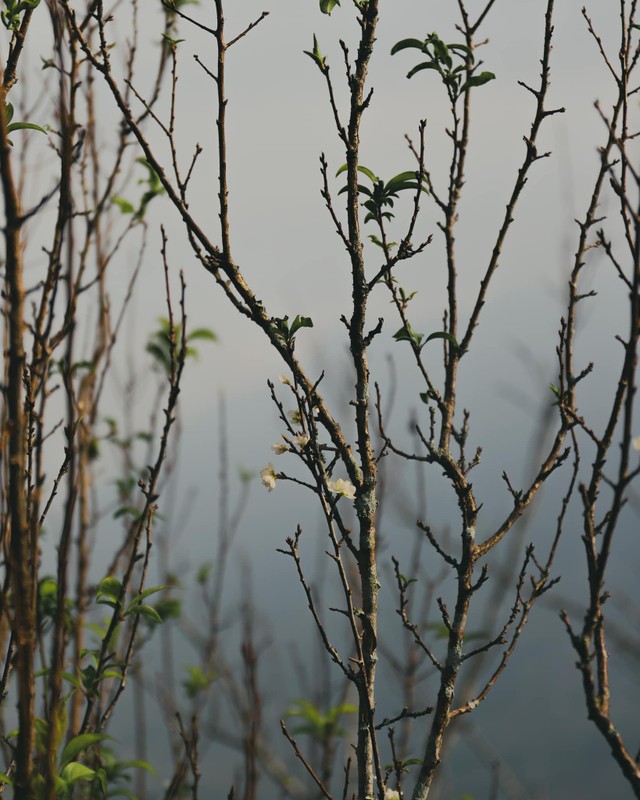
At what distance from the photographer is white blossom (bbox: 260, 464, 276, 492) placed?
5.97 ft

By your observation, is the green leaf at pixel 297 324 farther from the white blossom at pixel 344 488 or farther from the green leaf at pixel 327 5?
the green leaf at pixel 327 5

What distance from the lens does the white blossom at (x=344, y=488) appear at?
167cm

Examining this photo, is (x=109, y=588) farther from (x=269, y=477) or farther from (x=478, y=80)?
(x=478, y=80)

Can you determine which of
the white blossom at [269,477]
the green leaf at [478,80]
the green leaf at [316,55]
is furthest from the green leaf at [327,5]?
the white blossom at [269,477]

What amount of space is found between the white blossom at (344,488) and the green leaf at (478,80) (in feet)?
3.25

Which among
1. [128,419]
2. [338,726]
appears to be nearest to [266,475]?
[338,726]

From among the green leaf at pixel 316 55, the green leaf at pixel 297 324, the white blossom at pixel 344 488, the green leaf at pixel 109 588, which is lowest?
the white blossom at pixel 344 488

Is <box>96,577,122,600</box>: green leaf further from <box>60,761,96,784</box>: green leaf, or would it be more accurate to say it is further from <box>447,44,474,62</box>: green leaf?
<box>447,44,474,62</box>: green leaf

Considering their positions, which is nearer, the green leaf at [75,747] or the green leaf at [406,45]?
the green leaf at [75,747]

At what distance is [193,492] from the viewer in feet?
15.4

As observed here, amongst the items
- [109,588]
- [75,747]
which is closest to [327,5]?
[109,588]

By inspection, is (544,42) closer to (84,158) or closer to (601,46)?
(601,46)

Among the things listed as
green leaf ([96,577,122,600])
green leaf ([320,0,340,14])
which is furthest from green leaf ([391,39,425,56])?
green leaf ([96,577,122,600])

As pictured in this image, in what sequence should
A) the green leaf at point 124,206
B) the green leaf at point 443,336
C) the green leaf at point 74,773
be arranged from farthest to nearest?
the green leaf at point 124,206
the green leaf at point 443,336
the green leaf at point 74,773
